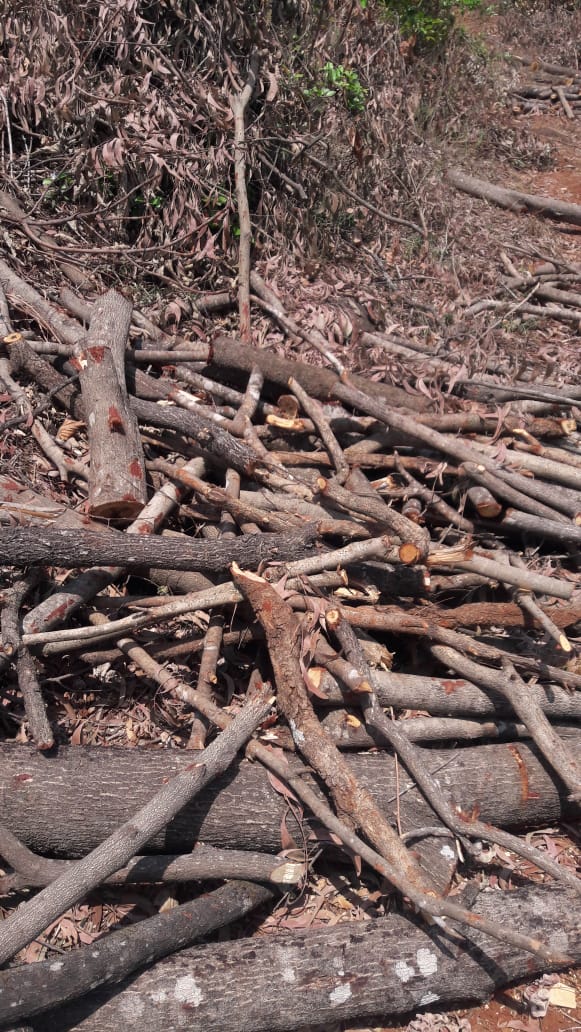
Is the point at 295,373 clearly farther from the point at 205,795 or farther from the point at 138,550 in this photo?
the point at 205,795

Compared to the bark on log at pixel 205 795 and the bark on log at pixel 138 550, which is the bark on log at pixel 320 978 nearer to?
the bark on log at pixel 205 795

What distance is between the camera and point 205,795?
3.01 meters

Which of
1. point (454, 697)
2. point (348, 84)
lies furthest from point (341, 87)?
point (454, 697)

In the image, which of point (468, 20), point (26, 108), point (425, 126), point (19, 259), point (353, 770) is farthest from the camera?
point (468, 20)

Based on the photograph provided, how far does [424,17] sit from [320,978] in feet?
31.1

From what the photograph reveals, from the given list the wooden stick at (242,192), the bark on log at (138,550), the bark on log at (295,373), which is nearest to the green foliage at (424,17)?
the wooden stick at (242,192)

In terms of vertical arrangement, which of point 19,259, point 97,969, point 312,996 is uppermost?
point 19,259

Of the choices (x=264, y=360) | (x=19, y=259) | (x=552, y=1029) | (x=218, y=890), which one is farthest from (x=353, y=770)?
(x=19, y=259)

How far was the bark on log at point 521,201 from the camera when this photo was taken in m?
7.95

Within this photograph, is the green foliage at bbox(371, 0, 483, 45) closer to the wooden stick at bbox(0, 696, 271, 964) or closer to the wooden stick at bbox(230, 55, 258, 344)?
the wooden stick at bbox(230, 55, 258, 344)

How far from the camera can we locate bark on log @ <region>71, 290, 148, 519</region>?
3.61 metres

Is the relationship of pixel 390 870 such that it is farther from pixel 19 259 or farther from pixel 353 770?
pixel 19 259

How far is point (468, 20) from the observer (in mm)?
11344

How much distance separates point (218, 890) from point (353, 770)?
0.69m
